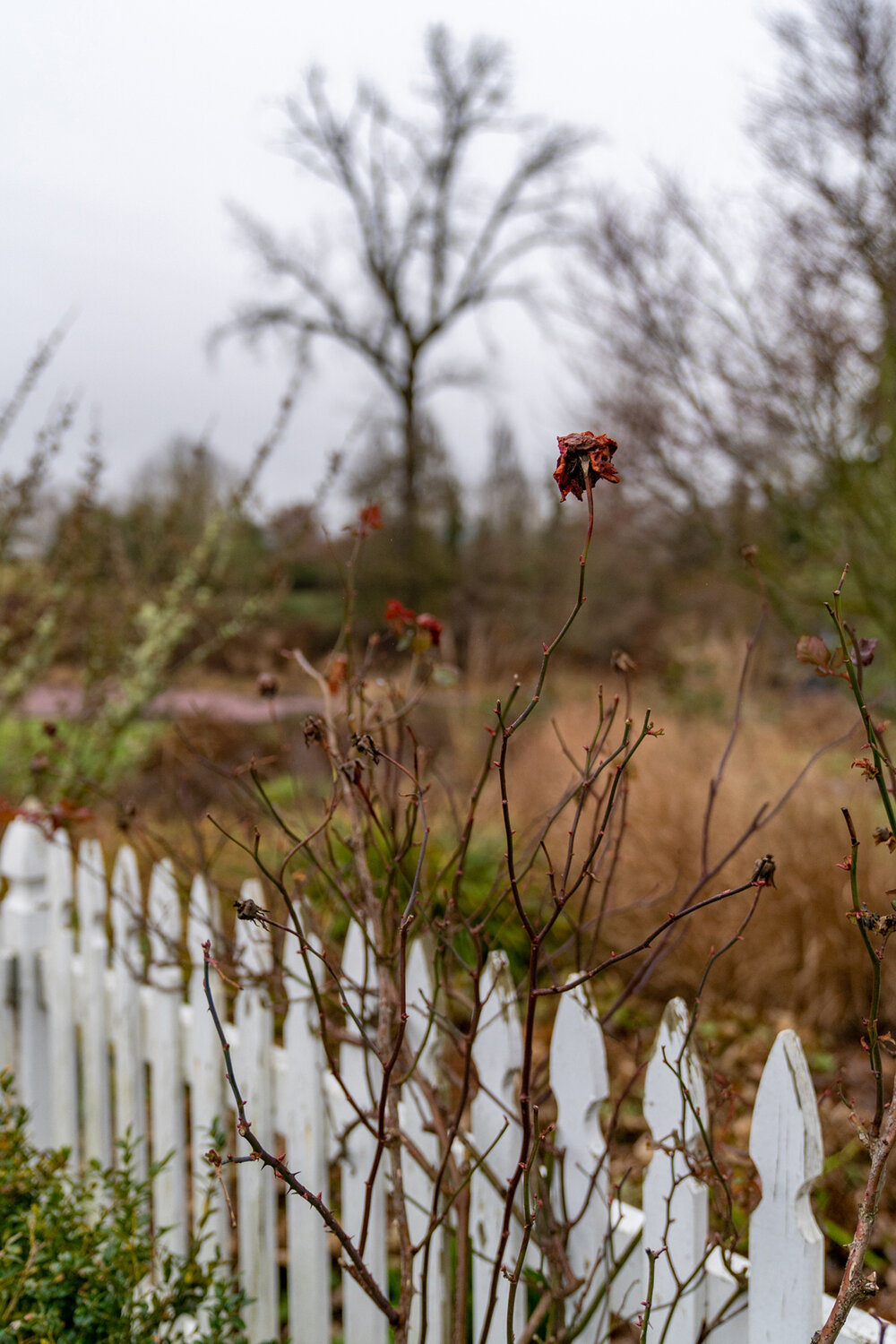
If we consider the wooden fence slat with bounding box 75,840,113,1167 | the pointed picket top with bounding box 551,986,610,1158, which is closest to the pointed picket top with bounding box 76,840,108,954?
the wooden fence slat with bounding box 75,840,113,1167

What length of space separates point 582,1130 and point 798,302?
13.9 ft

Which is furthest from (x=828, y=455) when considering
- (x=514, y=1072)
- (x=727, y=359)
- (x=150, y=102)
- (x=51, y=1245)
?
(x=51, y=1245)

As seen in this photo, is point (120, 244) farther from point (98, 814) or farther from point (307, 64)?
point (307, 64)

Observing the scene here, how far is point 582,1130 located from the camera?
43.2 inches

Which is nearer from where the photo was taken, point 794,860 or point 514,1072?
point 514,1072

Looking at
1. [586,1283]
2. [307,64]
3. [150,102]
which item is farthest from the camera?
[307,64]

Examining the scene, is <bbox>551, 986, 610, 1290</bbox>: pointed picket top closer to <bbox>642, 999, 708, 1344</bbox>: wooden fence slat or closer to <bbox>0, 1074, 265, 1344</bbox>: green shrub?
<bbox>642, 999, 708, 1344</bbox>: wooden fence slat

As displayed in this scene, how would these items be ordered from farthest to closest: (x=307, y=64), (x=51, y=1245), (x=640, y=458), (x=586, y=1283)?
1. (x=307, y=64)
2. (x=640, y=458)
3. (x=51, y=1245)
4. (x=586, y=1283)

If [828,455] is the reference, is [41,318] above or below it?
below

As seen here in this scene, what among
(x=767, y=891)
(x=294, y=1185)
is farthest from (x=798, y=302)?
(x=294, y=1185)

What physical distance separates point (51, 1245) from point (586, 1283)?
75 centimetres

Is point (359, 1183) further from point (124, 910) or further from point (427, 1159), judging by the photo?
point (124, 910)

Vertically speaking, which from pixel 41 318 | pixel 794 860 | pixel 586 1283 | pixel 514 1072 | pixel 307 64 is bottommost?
pixel 586 1283

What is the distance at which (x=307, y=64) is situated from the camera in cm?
1223
